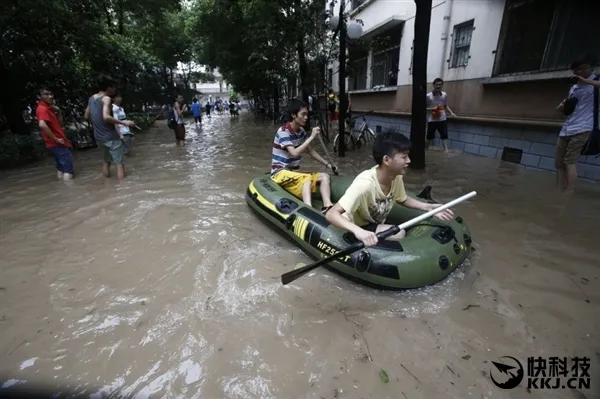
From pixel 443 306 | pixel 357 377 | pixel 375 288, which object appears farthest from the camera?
pixel 375 288

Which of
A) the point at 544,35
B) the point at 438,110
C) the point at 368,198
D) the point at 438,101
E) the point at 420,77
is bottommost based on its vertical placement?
the point at 368,198

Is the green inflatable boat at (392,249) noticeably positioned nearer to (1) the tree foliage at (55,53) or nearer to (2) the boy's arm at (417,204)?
(2) the boy's arm at (417,204)

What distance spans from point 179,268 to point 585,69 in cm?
479

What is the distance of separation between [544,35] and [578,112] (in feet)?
8.96

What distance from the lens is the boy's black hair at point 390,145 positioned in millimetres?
2146

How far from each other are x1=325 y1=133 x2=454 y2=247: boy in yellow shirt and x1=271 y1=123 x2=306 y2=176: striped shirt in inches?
56.8

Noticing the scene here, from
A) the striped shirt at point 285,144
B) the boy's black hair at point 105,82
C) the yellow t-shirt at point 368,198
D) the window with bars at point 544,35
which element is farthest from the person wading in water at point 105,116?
the window with bars at point 544,35

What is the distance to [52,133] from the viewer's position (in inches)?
191

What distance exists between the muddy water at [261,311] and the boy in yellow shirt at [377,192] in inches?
23.4

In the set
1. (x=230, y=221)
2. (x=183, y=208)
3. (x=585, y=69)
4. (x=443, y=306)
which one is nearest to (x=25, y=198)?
(x=183, y=208)

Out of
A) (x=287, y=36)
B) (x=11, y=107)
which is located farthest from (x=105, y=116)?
(x=11, y=107)

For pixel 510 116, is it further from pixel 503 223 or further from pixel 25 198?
pixel 25 198

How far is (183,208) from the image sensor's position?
4.27m

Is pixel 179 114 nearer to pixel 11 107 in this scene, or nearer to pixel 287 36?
pixel 287 36
